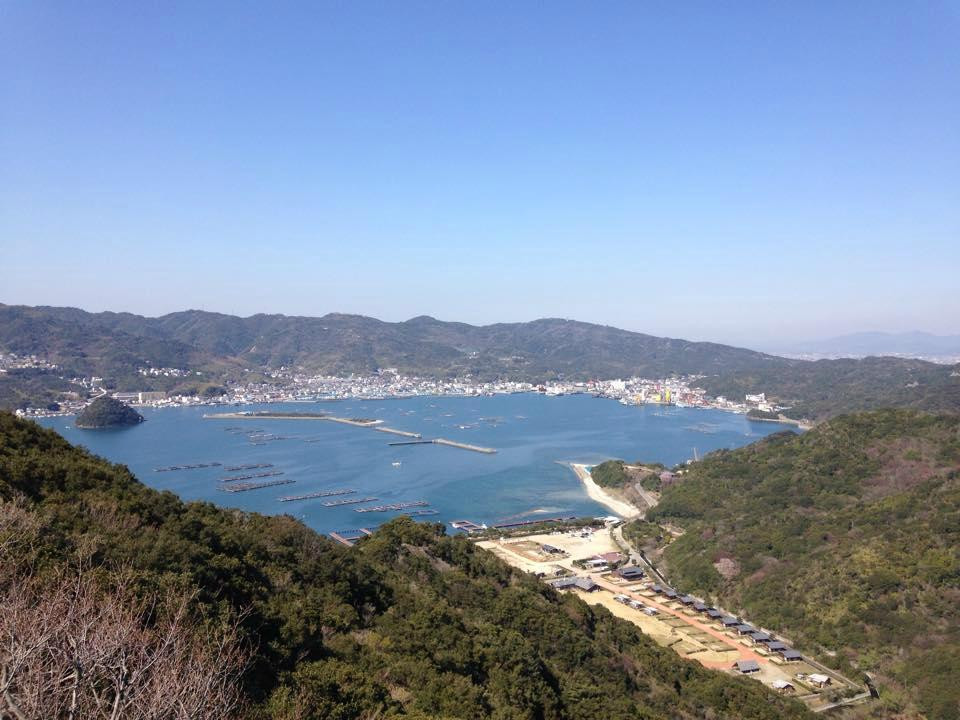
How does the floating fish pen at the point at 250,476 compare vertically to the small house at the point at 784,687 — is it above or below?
below

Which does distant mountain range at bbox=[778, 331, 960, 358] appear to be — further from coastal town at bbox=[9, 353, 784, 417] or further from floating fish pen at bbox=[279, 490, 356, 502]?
floating fish pen at bbox=[279, 490, 356, 502]

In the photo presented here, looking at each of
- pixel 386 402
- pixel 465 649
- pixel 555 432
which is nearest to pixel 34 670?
pixel 465 649

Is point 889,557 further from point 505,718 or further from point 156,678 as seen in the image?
point 156,678

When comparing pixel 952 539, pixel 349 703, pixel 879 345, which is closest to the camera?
pixel 349 703

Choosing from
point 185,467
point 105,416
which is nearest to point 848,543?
point 185,467

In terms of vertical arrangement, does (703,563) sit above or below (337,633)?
below

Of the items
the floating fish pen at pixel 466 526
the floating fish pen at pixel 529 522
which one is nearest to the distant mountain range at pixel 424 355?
the floating fish pen at pixel 529 522

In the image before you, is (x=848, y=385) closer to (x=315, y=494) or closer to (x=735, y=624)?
(x=315, y=494)

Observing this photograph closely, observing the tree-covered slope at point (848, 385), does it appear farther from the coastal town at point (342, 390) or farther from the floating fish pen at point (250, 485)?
the floating fish pen at point (250, 485)
